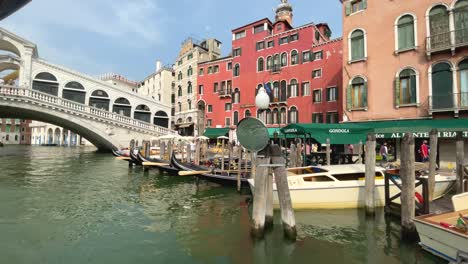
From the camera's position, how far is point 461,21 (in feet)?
42.7

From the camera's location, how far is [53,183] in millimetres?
11945

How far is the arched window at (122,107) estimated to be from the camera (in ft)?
105

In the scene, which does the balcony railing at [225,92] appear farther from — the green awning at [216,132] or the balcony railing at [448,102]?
the balcony railing at [448,102]

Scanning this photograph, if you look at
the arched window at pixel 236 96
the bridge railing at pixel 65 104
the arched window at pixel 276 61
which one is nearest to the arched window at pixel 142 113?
the bridge railing at pixel 65 104

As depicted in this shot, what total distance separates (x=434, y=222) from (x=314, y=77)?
19301mm

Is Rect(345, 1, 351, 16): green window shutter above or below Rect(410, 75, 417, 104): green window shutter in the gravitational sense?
above

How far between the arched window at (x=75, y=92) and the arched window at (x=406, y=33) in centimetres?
2976

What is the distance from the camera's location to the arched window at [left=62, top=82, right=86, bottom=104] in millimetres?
28995

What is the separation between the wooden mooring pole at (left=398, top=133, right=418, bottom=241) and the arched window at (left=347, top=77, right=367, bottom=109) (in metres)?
10.9

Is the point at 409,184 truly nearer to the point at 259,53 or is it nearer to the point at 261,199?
the point at 261,199

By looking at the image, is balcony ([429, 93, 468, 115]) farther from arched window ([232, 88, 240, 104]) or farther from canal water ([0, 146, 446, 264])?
arched window ([232, 88, 240, 104])

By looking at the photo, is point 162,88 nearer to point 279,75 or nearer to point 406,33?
point 279,75

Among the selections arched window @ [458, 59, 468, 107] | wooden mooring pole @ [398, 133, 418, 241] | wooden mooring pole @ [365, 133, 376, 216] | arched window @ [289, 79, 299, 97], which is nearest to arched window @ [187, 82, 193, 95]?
arched window @ [289, 79, 299, 97]

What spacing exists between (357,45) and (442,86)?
198 inches
